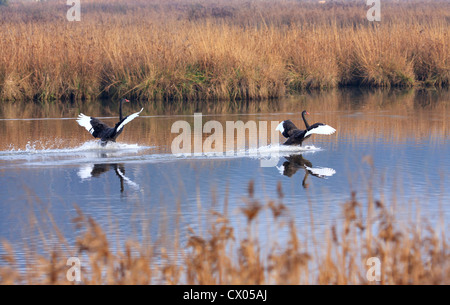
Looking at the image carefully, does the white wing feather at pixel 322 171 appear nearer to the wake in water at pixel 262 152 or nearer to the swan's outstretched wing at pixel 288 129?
the wake in water at pixel 262 152

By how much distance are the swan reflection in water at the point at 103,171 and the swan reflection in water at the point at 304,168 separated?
219cm

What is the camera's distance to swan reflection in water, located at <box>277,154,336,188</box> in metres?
Result: 9.96

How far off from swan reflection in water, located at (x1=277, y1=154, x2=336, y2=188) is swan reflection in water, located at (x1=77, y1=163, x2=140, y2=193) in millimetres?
2191

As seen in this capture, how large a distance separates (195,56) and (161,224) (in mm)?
13293

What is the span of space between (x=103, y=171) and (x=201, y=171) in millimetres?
1463

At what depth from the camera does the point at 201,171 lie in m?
10.3

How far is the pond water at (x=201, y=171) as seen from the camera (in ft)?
24.6

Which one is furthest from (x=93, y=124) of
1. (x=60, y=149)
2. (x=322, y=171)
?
(x=322, y=171)

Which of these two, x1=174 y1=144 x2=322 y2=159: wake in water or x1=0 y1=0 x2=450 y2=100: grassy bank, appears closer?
x1=174 y1=144 x2=322 y2=159: wake in water

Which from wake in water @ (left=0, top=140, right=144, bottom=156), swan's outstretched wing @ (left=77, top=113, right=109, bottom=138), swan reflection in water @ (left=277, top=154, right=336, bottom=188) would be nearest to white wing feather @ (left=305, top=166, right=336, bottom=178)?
swan reflection in water @ (left=277, top=154, right=336, bottom=188)

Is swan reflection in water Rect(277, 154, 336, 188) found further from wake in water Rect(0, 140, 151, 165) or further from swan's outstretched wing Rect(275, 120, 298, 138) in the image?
wake in water Rect(0, 140, 151, 165)

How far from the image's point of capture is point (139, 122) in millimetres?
15984

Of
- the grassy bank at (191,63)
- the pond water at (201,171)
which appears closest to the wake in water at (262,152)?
the pond water at (201,171)

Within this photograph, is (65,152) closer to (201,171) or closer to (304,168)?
(201,171)
